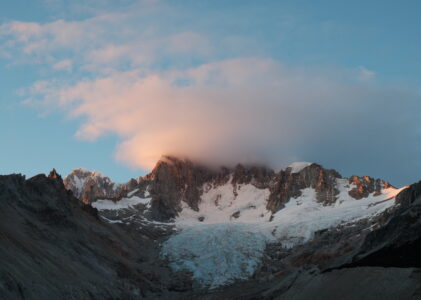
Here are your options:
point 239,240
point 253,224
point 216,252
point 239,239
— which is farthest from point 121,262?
point 253,224

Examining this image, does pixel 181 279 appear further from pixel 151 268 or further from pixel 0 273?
pixel 0 273

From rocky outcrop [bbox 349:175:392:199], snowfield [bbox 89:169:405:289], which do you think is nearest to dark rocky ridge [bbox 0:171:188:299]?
snowfield [bbox 89:169:405:289]

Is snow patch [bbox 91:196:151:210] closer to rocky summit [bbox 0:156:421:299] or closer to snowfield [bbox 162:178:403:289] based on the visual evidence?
rocky summit [bbox 0:156:421:299]

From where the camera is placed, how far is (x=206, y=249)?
131m

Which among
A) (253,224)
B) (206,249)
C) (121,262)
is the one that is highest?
(253,224)

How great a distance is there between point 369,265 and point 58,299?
44505 millimetres

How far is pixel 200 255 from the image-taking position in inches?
5017

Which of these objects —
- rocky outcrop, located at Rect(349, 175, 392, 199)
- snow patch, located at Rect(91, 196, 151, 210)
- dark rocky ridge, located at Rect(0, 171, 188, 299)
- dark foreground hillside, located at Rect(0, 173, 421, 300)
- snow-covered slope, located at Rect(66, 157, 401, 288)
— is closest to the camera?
dark foreground hillside, located at Rect(0, 173, 421, 300)

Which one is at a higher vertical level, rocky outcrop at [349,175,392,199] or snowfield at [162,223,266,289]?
rocky outcrop at [349,175,392,199]

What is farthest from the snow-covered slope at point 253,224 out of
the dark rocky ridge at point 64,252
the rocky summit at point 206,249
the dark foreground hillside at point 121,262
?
the dark rocky ridge at point 64,252

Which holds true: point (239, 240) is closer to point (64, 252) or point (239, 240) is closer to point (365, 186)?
point (64, 252)

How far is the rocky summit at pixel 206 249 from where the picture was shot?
101ft

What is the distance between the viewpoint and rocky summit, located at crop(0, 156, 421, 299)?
1216 inches

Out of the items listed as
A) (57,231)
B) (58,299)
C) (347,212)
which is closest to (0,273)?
(58,299)
